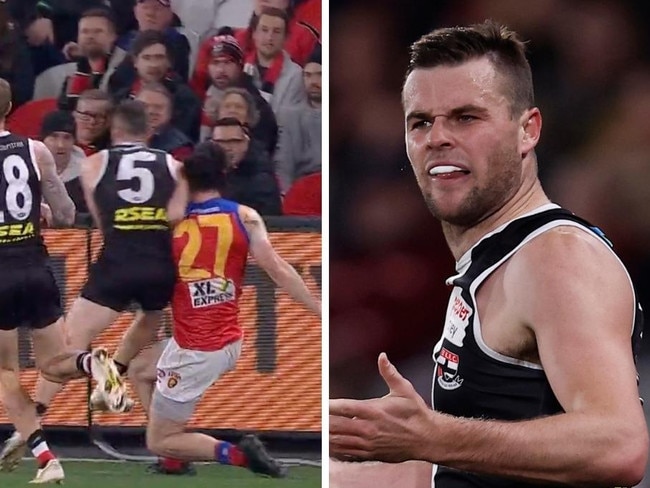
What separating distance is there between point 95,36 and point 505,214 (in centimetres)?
129

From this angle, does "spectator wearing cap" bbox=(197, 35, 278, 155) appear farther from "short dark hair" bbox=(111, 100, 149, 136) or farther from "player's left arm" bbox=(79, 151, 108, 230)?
"player's left arm" bbox=(79, 151, 108, 230)

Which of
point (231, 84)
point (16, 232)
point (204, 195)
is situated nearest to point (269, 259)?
point (204, 195)

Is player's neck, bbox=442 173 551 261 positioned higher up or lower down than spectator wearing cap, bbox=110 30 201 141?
lower down

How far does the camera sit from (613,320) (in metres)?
1.39

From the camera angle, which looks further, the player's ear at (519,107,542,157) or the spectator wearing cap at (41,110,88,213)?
the spectator wearing cap at (41,110,88,213)

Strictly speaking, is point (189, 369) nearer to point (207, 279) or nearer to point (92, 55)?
point (207, 279)

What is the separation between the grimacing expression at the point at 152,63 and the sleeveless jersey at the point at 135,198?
179 millimetres

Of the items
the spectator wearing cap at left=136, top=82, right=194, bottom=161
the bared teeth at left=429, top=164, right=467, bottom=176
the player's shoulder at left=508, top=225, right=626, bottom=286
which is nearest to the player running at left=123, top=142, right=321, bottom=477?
the spectator wearing cap at left=136, top=82, right=194, bottom=161

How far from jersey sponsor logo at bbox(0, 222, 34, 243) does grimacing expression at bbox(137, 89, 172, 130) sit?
0.42m

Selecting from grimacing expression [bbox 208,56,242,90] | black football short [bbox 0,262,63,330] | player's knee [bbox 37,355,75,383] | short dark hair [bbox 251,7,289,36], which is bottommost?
player's knee [bbox 37,355,75,383]

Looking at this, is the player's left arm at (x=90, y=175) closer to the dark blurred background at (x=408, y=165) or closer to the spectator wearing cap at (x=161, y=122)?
the spectator wearing cap at (x=161, y=122)

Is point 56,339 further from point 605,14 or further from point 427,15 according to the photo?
point 605,14

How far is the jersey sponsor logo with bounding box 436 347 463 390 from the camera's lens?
162 cm

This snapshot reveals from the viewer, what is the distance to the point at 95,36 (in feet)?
8.38
